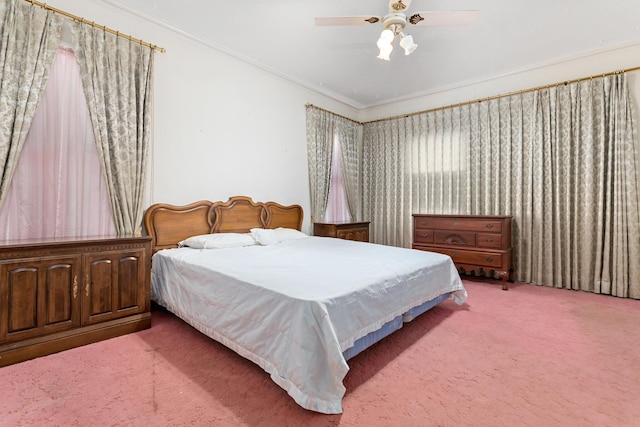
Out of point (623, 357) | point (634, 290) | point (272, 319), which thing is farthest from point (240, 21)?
point (634, 290)

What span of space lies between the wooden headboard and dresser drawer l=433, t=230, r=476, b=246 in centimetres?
204

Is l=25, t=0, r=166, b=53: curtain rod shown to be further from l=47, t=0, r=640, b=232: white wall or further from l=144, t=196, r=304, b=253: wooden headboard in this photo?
l=144, t=196, r=304, b=253: wooden headboard

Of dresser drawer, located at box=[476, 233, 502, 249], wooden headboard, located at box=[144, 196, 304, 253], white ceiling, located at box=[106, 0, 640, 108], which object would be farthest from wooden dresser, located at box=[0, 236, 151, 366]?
dresser drawer, located at box=[476, 233, 502, 249]

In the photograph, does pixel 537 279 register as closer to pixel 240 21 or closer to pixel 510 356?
pixel 510 356

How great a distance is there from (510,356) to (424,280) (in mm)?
730

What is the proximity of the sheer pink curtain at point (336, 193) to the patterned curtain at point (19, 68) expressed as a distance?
3.66 m

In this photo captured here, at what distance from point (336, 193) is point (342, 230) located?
0.94 meters

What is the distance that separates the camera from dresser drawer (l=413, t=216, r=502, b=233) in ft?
12.2

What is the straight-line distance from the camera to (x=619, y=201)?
3.29m

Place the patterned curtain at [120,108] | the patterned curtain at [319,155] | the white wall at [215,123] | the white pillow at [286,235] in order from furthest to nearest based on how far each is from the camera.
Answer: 1. the patterned curtain at [319,155]
2. the white pillow at [286,235]
3. the white wall at [215,123]
4. the patterned curtain at [120,108]

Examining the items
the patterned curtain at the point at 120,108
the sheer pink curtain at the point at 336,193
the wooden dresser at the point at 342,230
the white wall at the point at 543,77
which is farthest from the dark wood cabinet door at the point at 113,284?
the white wall at the point at 543,77

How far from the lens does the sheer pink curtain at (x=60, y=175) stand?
2264 millimetres

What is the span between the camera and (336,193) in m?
5.20

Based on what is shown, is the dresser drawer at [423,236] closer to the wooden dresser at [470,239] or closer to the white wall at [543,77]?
the wooden dresser at [470,239]
